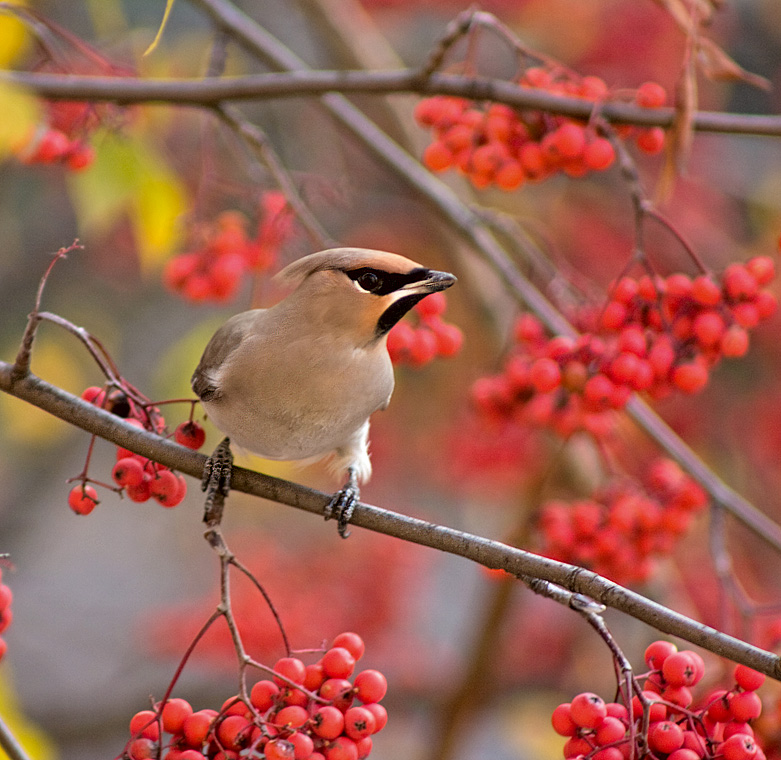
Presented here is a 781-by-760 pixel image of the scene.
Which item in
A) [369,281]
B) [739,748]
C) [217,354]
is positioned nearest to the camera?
[739,748]

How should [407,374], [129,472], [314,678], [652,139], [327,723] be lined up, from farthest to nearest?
[407,374], [652,139], [129,472], [314,678], [327,723]

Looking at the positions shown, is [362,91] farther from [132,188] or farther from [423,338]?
[132,188]

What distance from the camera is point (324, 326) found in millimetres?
2473

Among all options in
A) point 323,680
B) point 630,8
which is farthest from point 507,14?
point 323,680

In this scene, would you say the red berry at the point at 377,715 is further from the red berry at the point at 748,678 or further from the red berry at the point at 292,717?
the red berry at the point at 748,678

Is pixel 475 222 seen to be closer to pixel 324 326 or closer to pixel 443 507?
pixel 324 326

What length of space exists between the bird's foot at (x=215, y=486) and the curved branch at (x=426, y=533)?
0.14ft

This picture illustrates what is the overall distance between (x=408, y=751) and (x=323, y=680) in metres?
4.82

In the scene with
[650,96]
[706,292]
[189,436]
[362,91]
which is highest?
[650,96]

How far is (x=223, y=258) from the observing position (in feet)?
10.1

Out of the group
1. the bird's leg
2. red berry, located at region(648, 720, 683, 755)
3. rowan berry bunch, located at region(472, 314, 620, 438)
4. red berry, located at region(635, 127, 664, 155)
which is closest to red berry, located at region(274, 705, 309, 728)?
the bird's leg

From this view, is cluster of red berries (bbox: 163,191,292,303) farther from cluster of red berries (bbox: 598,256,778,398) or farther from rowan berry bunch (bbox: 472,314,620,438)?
cluster of red berries (bbox: 598,256,778,398)

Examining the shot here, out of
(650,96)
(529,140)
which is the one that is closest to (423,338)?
(529,140)

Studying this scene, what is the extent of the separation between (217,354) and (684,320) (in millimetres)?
1221
